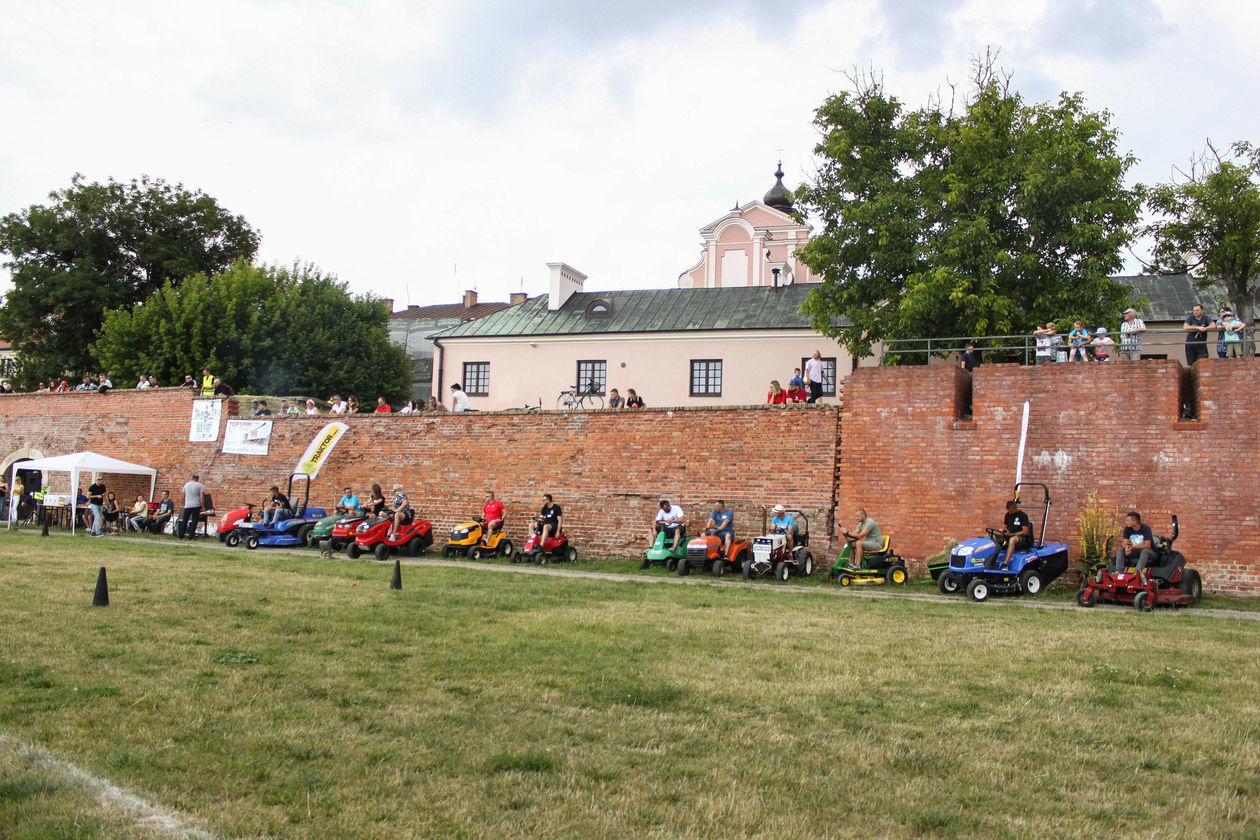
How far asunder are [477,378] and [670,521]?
62.1 feet

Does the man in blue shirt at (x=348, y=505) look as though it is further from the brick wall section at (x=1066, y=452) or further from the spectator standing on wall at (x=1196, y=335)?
the spectator standing on wall at (x=1196, y=335)

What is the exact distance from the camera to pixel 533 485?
71.5ft

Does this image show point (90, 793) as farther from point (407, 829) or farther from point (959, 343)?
point (959, 343)

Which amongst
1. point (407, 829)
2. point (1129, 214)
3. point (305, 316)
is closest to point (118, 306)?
point (305, 316)

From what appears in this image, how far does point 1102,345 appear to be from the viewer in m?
17.4

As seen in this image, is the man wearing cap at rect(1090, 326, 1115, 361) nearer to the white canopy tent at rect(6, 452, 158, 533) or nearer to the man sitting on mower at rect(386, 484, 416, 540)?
the man sitting on mower at rect(386, 484, 416, 540)

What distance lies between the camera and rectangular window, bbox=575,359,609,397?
35125 millimetres

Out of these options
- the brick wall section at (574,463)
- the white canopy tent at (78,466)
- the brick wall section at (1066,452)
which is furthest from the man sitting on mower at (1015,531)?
the white canopy tent at (78,466)

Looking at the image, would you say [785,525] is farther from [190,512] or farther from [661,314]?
[661,314]

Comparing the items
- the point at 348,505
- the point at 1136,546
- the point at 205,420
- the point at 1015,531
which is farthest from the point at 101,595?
the point at 205,420

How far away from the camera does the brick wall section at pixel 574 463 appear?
757 inches

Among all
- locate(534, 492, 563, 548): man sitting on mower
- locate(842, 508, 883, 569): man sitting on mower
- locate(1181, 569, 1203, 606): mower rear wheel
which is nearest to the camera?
locate(1181, 569, 1203, 606): mower rear wheel

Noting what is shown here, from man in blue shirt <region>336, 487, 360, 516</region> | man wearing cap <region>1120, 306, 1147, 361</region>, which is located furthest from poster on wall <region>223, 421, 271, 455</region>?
man wearing cap <region>1120, 306, 1147, 361</region>

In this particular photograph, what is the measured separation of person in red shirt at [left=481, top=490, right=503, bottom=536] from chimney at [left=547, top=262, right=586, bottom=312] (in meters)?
17.0
